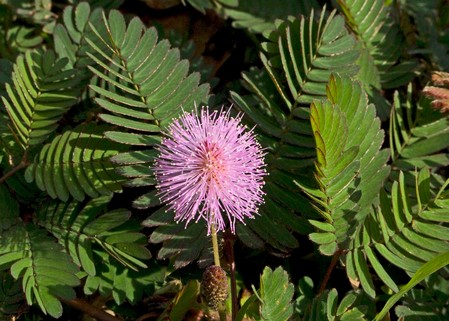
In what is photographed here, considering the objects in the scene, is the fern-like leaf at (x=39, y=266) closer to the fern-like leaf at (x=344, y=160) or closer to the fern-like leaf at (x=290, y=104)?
the fern-like leaf at (x=290, y=104)

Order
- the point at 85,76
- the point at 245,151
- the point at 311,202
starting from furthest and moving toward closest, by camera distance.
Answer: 1. the point at 85,76
2. the point at 311,202
3. the point at 245,151

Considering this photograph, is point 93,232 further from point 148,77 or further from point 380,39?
point 380,39

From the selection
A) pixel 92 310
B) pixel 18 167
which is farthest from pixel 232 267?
pixel 18 167

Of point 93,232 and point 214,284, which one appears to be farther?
point 93,232

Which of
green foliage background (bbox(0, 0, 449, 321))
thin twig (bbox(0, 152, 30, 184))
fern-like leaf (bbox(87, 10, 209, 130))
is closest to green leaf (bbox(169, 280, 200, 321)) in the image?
green foliage background (bbox(0, 0, 449, 321))

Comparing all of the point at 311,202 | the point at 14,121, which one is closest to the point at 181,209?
the point at 311,202

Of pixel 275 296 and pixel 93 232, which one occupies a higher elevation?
pixel 275 296

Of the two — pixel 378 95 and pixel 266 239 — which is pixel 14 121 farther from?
pixel 378 95
